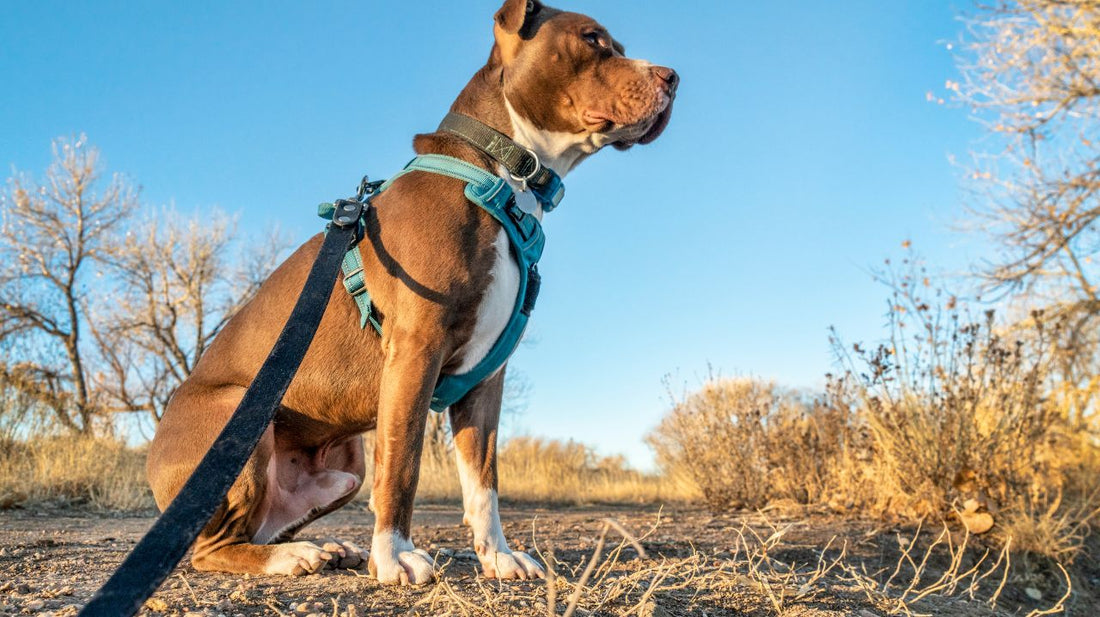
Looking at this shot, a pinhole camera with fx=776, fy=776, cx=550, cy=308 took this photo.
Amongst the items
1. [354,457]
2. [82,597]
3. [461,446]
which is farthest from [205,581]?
[461,446]

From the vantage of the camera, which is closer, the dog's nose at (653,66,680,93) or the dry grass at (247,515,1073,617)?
the dry grass at (247,515,1073,617)

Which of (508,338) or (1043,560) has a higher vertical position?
(508,338)

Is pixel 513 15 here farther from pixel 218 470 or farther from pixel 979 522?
pixel 979 522

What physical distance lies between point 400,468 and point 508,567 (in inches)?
20.9

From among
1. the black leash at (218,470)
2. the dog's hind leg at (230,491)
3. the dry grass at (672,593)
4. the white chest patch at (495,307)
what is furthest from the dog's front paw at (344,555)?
the black leash at (218,470)

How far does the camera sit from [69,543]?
427 centimetres

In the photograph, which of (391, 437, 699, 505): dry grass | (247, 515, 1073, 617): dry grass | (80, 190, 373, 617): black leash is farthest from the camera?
(391, 437, 699, 505): dry grass

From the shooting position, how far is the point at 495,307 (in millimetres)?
2617

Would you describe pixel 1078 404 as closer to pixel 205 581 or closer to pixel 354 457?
pixel 354 457

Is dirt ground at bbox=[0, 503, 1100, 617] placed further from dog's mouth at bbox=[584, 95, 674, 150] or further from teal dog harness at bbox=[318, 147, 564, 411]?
dog's mouth at bbox=[584, 95, 674, 150]

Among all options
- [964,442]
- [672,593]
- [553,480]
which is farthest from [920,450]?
[553,480]

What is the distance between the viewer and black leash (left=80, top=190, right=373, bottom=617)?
145 cm

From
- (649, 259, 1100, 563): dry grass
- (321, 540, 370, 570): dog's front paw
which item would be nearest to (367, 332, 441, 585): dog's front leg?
(321, 540, 370, 570): dog's front paw

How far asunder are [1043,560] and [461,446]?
18.0 feet
